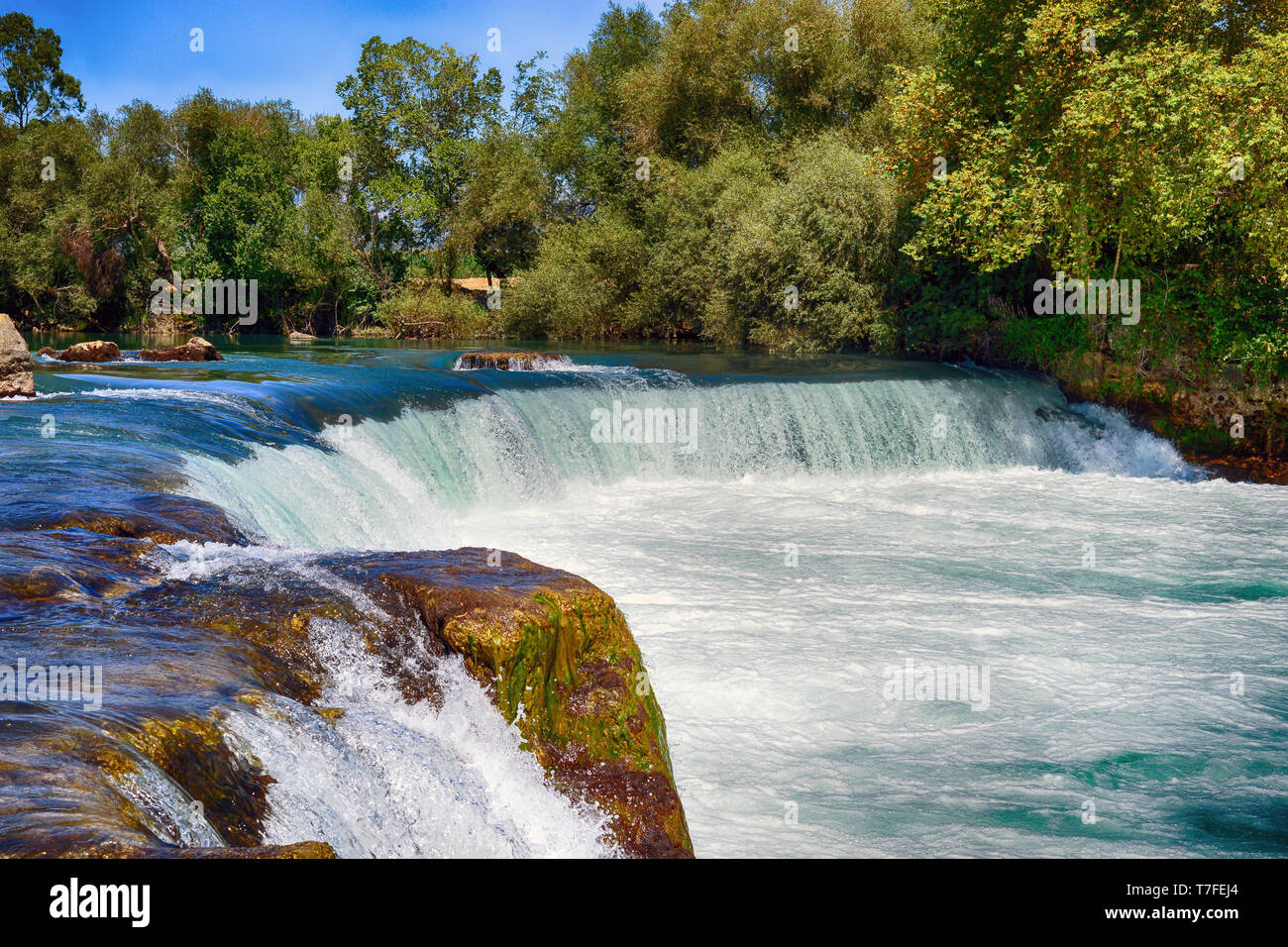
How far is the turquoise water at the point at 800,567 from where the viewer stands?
509 centimetres

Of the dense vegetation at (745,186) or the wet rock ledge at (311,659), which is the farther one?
the dense vegetation at (745,186)

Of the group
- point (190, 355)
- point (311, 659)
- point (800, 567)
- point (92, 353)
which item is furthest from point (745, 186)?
point (311, 659)

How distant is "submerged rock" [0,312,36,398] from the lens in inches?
452

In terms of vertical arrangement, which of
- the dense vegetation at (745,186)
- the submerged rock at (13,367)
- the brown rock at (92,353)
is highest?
the dense vegetation at (745,186)

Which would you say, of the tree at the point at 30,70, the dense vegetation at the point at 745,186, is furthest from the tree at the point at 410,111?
the tree at the point at 30,70

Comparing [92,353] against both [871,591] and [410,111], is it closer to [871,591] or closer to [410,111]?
[871,591]

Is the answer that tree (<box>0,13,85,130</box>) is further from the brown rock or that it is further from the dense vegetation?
the brown rock

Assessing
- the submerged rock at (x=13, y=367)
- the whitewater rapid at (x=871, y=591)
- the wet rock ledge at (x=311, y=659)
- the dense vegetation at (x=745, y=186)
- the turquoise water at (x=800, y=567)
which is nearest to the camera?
the wet rock ledge at (x=311, y=659)

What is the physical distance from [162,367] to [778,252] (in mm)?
14355

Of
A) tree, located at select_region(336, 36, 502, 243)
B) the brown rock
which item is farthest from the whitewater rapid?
tree, located at select_region(336, 36, 502, 243)

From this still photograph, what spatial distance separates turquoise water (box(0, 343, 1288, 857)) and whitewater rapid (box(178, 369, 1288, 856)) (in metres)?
0.03

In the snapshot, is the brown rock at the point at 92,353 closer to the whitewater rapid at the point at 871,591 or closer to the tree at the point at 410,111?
the whitewater rapid at the point at 871,591

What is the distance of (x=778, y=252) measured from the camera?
79.4ft

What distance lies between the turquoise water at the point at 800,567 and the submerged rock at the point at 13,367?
75 cm
